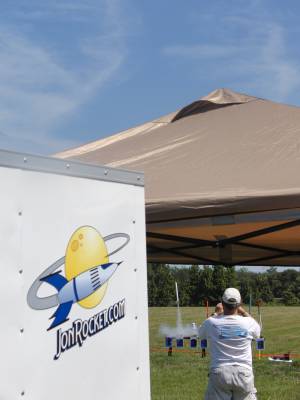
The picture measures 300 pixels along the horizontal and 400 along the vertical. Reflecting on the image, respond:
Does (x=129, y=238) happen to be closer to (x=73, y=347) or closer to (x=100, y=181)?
(x=100, y=181)

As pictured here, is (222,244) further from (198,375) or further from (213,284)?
(213,284)

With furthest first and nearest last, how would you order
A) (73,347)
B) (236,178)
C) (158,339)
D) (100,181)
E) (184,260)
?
(158,339), (184,260), (236,178), (100,181), (73,347)

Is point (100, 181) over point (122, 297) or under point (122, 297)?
over

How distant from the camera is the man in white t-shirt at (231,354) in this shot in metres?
5.39

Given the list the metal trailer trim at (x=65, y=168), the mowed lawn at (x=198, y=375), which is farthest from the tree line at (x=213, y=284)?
the metal trailer trim at (x=65, y=168)

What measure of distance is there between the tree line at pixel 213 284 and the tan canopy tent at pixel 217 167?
3257cm

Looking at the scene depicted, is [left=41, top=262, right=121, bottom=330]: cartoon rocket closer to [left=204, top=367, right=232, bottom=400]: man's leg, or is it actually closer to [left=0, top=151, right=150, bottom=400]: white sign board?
[left=0, top=151, right=150, bottom=400]: white sign board

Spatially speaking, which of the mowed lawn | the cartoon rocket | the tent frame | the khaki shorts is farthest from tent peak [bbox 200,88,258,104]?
the mowed lawn

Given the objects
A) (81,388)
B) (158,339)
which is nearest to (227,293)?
(81,388)

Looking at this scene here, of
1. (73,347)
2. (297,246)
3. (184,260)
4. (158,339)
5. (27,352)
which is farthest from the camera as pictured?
(158,339)

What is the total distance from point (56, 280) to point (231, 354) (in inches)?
107

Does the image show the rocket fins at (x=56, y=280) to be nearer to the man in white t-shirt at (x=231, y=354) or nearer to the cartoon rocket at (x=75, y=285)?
the cartoon rocket at (x=75, y=285)

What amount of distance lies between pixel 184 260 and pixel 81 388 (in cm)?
586

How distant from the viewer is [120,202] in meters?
3.48
